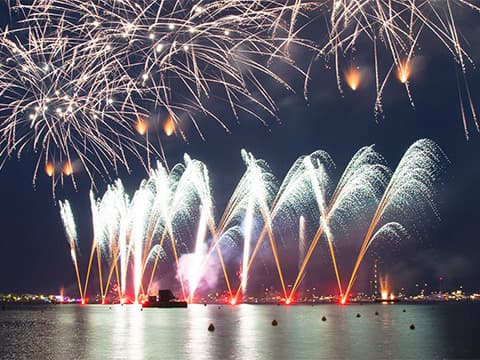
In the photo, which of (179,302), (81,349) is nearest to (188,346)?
(81,349)

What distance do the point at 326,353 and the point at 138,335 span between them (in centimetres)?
1614

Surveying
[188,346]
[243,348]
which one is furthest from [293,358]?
[188,346]

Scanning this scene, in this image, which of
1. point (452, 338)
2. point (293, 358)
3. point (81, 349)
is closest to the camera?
point (293, 358)

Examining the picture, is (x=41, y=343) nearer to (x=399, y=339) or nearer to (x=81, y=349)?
(x=81, y=349)

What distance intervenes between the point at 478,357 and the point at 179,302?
262 ft

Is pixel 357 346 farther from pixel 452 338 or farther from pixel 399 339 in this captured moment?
pixel 452 338

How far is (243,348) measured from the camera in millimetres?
32688

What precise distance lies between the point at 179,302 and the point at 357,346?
2954 inches

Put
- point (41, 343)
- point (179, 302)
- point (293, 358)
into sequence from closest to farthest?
1. point (293, 358)
2. point (41, 343)
3. point (179, 302)

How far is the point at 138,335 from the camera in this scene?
138 feet

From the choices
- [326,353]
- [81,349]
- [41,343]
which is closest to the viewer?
[326,353]

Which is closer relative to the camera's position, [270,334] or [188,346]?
[188,346]

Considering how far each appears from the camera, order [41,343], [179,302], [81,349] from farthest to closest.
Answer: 1. [179,302]
2. [41,343]
3. [81,349]

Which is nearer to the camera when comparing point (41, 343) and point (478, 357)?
point (478, 357)
